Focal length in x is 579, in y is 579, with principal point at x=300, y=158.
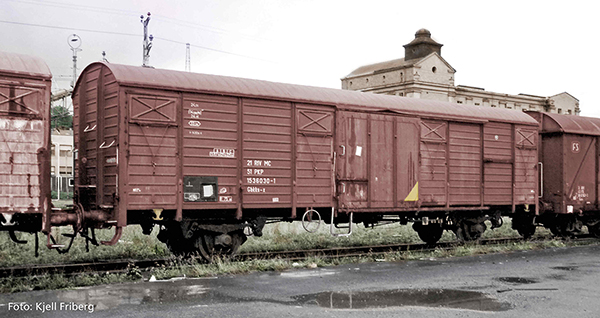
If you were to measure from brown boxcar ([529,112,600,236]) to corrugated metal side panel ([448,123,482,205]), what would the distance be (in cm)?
334

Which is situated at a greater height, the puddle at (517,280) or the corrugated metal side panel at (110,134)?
the corrugated metal side panel at (110,134)

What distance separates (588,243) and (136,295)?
1403 cm

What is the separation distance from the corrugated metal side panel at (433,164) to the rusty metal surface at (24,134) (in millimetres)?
8863

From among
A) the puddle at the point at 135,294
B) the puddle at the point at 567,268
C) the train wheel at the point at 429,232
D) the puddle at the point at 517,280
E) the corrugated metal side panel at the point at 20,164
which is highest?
the corrugated metal side panel at the point at 20,164

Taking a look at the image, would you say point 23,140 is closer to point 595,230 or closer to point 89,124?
point 89,124

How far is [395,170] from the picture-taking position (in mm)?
14219

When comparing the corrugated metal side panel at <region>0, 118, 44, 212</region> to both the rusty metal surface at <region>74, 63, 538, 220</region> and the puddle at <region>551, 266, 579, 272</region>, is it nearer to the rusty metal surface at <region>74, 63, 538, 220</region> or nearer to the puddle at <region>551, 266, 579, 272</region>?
the rusty metal surface at <region>74, 63, 538, 220</region>

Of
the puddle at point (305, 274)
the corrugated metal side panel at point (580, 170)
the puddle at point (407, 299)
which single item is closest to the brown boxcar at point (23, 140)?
the puddle at point (305, 274)

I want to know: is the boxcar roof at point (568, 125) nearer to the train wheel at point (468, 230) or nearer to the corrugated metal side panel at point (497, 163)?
the corrugated metal side panel at point (497, 163)

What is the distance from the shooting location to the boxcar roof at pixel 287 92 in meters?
11.1

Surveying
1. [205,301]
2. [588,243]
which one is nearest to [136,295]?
[205,301]

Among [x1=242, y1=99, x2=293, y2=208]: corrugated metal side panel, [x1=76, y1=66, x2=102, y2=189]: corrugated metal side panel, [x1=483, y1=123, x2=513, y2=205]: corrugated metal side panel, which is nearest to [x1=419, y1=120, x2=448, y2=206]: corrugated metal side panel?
[x1=483, y1=123, x2=513, y2=205]: corrugated metal side panel

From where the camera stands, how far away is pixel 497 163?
53.1ft

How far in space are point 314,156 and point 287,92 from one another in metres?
1.55
